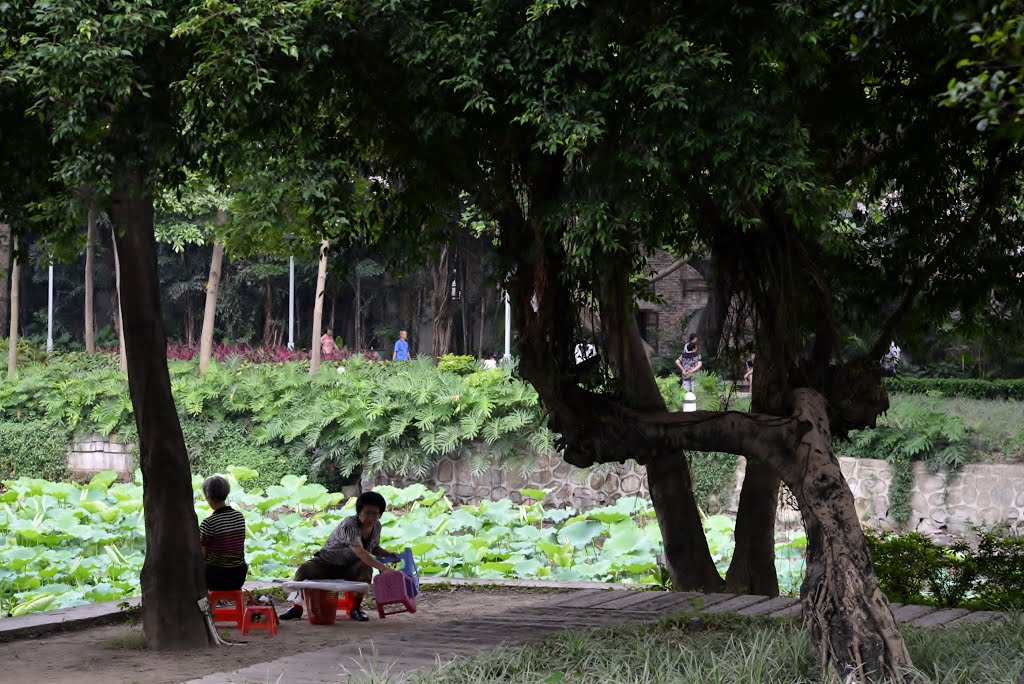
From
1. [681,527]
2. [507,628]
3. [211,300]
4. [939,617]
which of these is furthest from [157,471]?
[211,300]

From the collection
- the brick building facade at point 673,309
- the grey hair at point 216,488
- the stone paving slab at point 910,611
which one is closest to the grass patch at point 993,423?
the stone paving slab at point 910,611

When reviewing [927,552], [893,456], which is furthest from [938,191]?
[893,456]

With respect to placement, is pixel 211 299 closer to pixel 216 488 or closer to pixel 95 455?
pixel 95 455

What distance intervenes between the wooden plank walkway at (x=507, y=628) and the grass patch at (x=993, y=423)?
30.4 feet

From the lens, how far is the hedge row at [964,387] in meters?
24.6

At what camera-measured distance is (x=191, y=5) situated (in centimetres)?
641

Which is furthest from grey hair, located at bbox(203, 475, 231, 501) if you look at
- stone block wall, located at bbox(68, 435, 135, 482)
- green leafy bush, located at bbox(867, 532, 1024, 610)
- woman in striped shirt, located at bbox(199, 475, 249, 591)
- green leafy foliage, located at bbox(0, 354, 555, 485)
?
stone block wall, located at bbox(68, 435, 135, 482)

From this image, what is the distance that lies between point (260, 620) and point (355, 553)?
0.94 metres

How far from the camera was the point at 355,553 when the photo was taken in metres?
9.21

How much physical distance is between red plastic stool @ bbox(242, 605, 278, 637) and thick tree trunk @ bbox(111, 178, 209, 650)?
640 mm

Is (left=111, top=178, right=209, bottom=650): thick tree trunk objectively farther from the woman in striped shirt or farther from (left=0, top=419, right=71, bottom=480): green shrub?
(left=0, top=419, right=71, bottom=480): green shrub

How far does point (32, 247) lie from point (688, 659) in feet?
132

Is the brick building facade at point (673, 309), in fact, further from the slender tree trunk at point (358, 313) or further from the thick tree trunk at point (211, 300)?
the thick tree trunk at point (211, 300)

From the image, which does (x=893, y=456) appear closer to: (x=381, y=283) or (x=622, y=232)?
(x=622, y=232)
